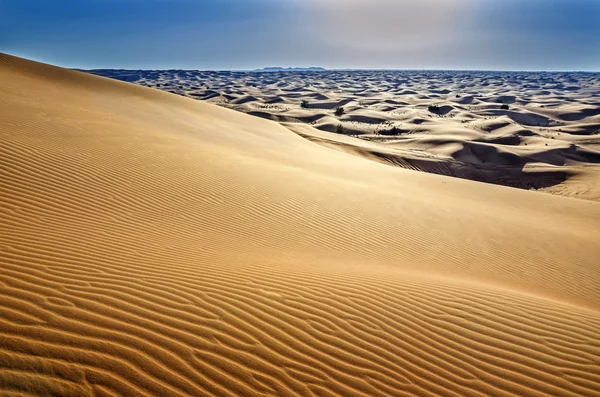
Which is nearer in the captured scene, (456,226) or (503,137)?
(456,226)

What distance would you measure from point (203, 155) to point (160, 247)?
6432mm

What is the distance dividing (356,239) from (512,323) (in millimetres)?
3690

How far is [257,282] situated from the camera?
4.18m

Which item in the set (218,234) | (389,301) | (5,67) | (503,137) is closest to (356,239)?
(218,234)

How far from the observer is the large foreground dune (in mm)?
2770

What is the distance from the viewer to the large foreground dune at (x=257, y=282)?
109 inches

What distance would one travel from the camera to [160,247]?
5.24 metres

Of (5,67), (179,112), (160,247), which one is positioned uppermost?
(5,67)

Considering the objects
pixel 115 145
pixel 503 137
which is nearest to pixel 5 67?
pixel 115 145

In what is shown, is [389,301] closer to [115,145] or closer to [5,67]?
[115,145]

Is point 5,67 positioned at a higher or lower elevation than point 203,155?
higher

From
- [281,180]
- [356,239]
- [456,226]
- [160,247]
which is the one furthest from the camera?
[281,180]

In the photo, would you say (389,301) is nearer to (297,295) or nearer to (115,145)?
(297,295)

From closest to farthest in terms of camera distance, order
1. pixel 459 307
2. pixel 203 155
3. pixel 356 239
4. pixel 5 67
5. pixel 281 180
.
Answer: pixel 459 307 < pixel 356 239 < pixel 281 180 < pixel 203 155 < pixel 5 67
